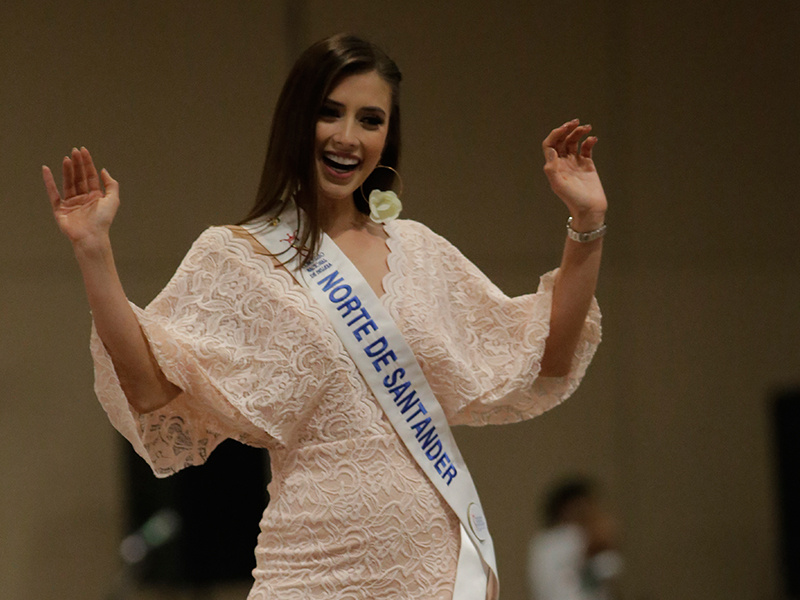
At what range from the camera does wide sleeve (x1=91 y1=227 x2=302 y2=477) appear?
172cm

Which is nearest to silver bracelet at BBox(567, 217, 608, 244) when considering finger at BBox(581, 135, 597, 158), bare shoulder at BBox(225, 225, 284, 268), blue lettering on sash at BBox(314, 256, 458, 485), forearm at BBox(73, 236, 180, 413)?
→ finger at BBox(581, 135, 597, 158)

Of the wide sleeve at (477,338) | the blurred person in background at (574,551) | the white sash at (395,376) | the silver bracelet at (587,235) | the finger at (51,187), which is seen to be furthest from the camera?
the blurred person in background at (574,551)

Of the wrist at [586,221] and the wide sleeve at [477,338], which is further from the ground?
the wrist at [586,221]

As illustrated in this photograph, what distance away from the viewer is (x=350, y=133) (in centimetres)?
185

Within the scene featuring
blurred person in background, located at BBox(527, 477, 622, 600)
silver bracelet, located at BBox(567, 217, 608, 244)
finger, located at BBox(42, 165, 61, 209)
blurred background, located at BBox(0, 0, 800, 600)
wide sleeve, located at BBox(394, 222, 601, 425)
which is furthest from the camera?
blurred person in background, located at BBox(527, 477, 622, 600)

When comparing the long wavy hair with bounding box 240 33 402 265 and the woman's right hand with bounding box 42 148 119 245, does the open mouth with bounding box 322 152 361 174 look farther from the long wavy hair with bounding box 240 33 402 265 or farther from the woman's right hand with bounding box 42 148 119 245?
the woman's right hand with bounding box 42 148 119 245

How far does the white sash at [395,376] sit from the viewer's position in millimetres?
1799

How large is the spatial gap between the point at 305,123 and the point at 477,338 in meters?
0.51

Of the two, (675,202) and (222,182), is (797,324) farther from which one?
(222,182)

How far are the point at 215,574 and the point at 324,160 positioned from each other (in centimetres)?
201

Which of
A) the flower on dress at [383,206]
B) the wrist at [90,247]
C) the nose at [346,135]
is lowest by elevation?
the wrist at [90,247]

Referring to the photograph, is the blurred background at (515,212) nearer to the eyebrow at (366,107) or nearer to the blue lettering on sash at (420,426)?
the eyebrow at (366,107)

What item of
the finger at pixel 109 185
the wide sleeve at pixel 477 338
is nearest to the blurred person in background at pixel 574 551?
the wide sleeve at pixel 477 338

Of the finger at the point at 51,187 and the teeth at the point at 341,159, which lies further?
the teeth at the point at 341,159
